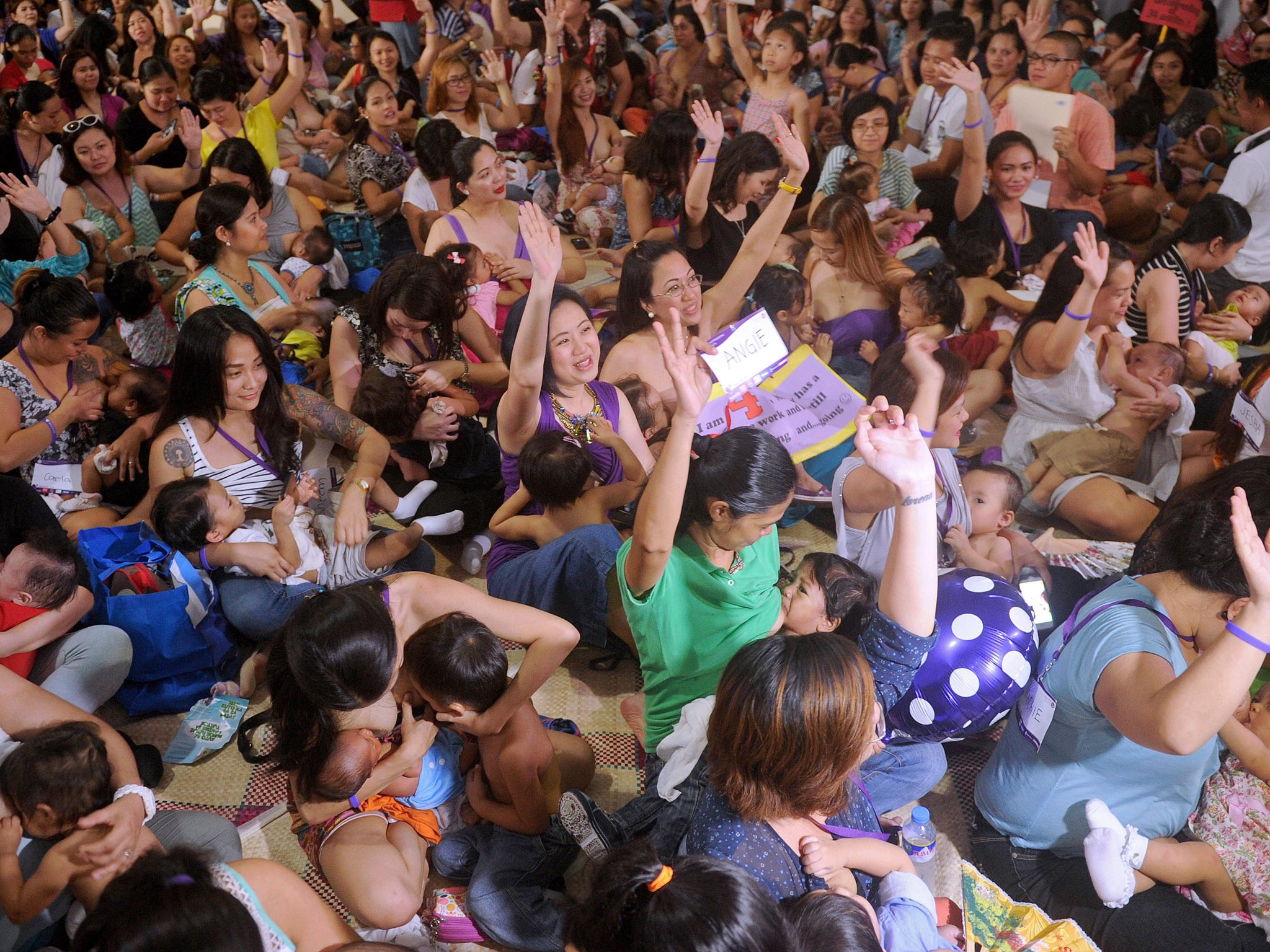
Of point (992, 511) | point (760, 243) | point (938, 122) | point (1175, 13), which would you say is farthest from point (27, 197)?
point (1175, 13)

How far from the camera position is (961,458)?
3732 millimetres

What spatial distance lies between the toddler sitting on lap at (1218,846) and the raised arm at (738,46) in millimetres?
5492

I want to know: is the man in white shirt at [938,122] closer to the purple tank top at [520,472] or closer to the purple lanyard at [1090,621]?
the purple tank top at [520,472]

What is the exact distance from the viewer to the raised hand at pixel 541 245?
2740 mm

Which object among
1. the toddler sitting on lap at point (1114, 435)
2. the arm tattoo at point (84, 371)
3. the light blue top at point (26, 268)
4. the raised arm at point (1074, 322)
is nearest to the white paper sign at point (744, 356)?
the raised arm at point (1074, 322)

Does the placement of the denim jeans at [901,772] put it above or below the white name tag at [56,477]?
below

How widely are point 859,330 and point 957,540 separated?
4.48 feet

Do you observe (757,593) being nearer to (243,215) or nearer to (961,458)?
(961,458)

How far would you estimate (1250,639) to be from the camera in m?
1.60

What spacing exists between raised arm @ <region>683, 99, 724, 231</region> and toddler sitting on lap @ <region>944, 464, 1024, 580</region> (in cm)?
181

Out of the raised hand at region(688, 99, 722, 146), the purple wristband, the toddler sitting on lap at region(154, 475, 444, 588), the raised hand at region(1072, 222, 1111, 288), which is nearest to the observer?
the purple wristband

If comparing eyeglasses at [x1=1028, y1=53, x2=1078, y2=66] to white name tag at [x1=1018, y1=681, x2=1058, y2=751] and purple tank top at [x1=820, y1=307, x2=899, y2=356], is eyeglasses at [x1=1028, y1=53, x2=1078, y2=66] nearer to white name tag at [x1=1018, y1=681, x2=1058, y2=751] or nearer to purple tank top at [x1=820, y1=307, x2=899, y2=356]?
purple tank top at [x1=820, y1=307, x2=899, y2=356]

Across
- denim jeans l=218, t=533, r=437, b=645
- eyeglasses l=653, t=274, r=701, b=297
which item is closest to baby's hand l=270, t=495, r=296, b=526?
denim jeans l=218, t=533, r=437, b=645

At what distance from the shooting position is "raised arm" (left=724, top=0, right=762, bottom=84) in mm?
6590
